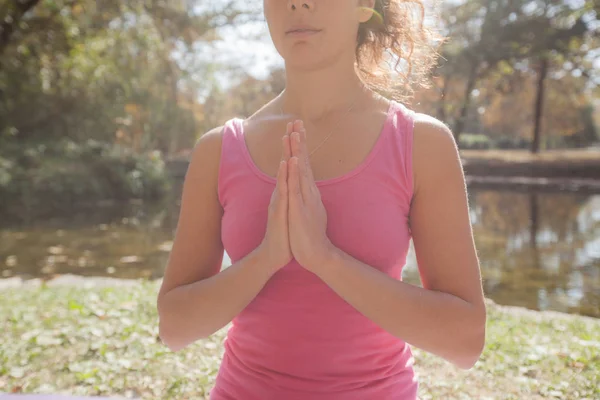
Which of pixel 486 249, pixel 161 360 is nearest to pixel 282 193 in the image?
pixel 161 360

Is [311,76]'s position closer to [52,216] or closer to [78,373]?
[78,373]

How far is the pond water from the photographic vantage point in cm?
684

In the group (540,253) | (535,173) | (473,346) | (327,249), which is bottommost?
(535,173)

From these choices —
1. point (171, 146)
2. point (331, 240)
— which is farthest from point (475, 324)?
point (171, 146)

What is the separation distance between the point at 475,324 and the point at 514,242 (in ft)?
31.2


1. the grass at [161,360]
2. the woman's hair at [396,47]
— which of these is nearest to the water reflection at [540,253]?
the grass at [161,360]

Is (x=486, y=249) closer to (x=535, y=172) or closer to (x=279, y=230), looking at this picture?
(x=279, y=230)

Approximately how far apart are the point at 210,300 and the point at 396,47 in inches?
31.1

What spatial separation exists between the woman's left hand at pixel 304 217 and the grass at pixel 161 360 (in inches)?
78.7

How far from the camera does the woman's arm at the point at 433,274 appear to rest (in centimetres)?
103

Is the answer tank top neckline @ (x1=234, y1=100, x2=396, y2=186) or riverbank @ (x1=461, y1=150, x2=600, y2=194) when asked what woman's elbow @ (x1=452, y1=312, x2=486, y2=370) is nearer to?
tank top neckline @ (x1=234, y1=100, x2=396, y2=186)

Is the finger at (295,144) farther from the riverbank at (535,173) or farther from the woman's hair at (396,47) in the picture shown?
the riverbank at (535,173)

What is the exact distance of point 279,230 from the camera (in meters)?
1.04

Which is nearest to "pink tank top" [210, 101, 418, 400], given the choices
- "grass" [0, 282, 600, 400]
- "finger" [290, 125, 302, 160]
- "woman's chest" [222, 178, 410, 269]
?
"woman's chest" [222, 178, 410, 269]
